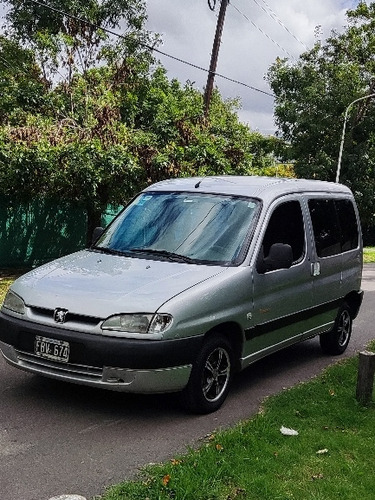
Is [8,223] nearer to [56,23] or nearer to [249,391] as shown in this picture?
[249,391]

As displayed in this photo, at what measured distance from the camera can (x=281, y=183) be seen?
639 cm

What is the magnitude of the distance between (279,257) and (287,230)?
811mm

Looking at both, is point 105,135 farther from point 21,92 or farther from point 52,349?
point 52,349

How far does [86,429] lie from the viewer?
15.0 feet

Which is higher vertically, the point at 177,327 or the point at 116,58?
the point at 116,58

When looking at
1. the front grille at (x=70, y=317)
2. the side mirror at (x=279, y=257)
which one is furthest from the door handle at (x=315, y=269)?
the front grille at (x=70, y=317)

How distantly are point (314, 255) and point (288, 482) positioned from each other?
312cm

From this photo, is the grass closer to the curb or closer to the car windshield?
the curb

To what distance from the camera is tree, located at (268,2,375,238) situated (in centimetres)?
3372

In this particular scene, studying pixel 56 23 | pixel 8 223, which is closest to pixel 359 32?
pixel 56 23

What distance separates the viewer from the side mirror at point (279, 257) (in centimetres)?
541

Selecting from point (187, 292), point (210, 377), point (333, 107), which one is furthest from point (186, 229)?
point (333, 107)

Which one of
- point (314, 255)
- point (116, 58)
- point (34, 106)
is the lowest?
point (314, 255)

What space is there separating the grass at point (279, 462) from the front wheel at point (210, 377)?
15.2 inches
